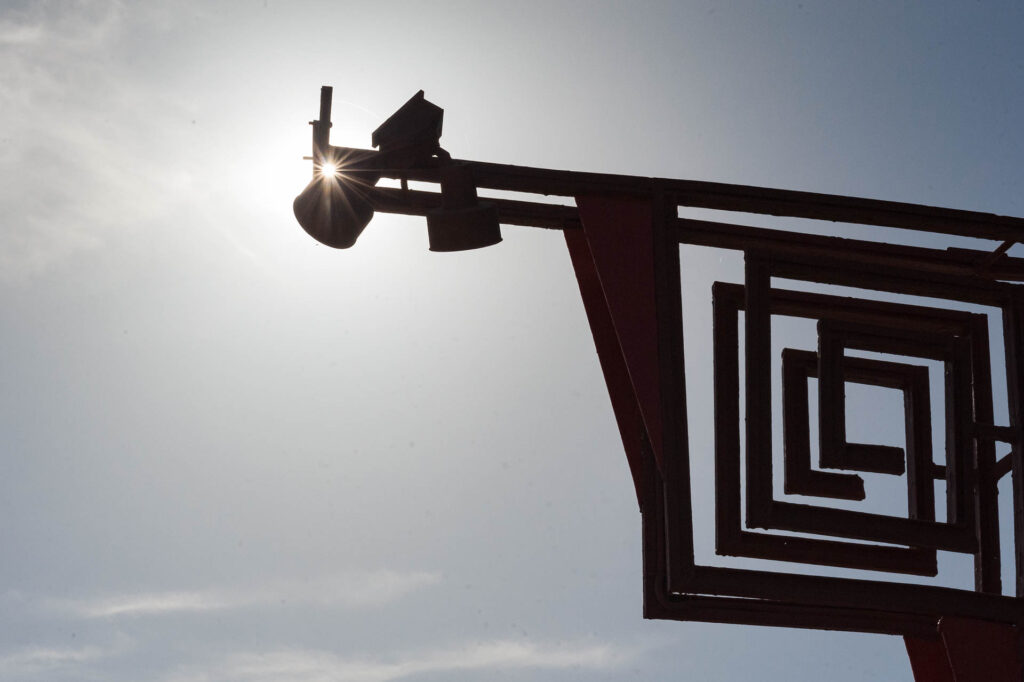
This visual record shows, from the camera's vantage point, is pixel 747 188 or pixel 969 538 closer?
pixel 969 538

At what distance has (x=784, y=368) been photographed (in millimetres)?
6281

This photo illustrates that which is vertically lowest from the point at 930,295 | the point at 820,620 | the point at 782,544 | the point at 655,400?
the point at 820,620

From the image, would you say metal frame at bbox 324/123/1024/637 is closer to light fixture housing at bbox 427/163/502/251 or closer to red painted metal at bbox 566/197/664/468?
red painted metal at bbox 566/197/664/468

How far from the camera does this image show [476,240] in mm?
6066

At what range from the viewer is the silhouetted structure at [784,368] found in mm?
5871

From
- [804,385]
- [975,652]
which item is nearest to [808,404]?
[804,385]

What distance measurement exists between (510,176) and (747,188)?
1.24m

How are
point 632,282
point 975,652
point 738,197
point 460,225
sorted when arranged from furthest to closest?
point 738,197, point 632,282, point 460,225, point 975,652

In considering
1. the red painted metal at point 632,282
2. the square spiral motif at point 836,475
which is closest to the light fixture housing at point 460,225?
the red painted metal at point 632,282

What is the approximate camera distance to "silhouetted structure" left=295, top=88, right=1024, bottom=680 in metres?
5.87

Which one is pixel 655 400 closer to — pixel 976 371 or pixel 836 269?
pixel 836 269

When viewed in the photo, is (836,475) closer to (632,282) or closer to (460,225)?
(632,282)

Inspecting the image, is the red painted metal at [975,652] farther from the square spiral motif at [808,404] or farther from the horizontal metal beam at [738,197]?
the horizontal metal beam at [738,197]

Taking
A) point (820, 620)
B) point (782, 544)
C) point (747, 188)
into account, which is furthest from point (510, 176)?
point (820, 620)
